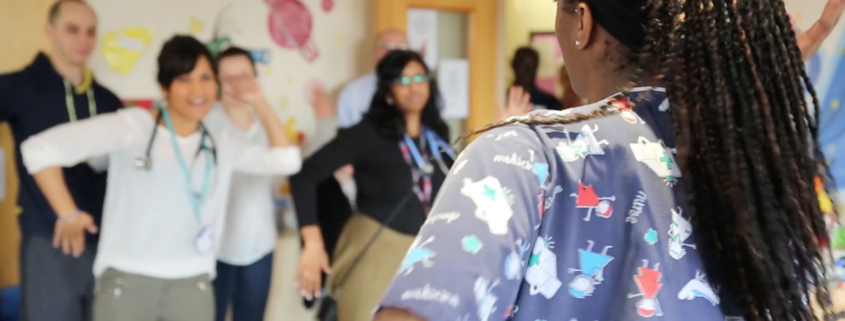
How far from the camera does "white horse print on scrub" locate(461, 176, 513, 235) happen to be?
21.6 inches

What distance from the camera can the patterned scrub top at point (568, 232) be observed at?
549 mm

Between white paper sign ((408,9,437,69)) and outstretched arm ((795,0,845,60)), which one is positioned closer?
outstretched arm ((795,0,845,60))

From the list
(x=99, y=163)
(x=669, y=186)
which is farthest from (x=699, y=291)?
(x=99, y=163)

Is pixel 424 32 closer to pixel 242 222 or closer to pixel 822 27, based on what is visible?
pixel 242 222

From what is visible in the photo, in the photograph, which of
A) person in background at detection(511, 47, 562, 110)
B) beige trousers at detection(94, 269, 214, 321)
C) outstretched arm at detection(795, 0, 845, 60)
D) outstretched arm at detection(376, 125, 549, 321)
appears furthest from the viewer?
person in background at detection(511, 47, 562, 110)

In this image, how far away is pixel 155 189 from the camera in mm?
2207

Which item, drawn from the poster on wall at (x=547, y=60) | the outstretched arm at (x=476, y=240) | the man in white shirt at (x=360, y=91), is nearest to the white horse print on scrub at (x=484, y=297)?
the outstretched arm at (x=476, y=240)

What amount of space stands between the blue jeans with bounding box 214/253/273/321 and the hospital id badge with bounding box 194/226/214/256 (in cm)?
36

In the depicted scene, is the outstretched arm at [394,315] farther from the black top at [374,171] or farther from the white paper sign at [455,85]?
the white paper sign at [455,85]

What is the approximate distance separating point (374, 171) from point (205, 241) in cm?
58

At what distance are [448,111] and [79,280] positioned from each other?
1.88 m

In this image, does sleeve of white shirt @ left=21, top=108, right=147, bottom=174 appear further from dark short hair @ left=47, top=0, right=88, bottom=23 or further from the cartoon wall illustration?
the cartoon wall illustration

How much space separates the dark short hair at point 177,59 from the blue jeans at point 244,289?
0.75m

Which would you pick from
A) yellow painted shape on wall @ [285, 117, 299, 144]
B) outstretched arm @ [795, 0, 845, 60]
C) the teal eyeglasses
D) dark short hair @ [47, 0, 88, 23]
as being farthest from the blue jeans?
outstretched arm @ [795, 0, 845, 60]
